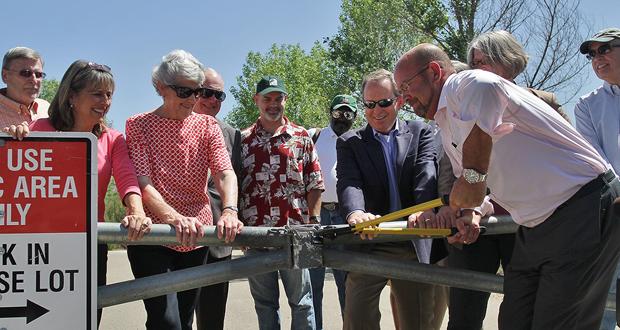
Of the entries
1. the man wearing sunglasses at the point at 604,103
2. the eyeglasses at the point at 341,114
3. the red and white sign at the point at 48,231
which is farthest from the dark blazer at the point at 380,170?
the eyeglasses at the point at 341,114

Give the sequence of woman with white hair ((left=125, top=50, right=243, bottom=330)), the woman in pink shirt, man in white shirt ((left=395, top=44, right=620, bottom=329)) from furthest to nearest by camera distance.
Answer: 1. woman with white hair ((left=125, top=50, right=243, bottom=330))
2. the woman in pink shirt
3. man in white shirt ((left=395, top=44, right=620, bottom=329))

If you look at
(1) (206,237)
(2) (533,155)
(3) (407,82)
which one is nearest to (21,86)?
(1) (206,237)

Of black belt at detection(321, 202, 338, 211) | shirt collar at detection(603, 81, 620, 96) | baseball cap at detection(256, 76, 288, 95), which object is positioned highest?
baseball cap at detection(256, 76, 288, 95)

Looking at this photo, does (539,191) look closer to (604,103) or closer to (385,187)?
(385,187)

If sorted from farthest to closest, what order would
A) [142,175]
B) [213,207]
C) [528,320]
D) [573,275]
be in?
1. [213,207]
2. [142,175]
3. [528,320]
4. [573,275]

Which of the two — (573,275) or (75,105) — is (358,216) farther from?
(75,105)

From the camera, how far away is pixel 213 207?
4.89 metres

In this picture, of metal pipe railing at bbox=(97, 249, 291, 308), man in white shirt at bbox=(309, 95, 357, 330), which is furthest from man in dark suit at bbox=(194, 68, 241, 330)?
man in white shirt at bbox=(309, 95, 357, 330)

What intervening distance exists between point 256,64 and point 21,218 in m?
38.1

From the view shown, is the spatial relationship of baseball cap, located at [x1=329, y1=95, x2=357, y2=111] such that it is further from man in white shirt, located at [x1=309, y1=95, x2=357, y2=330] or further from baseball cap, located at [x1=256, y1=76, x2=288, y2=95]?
baseball cap, located at [x1=256, y1=76, x2=288, y2=95]

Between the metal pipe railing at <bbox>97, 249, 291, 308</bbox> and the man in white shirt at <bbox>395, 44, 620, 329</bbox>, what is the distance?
0.89 m

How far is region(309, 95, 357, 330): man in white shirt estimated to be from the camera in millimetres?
6387

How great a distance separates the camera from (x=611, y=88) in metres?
4.85

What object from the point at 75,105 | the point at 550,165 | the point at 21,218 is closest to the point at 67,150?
the point at 21,218
